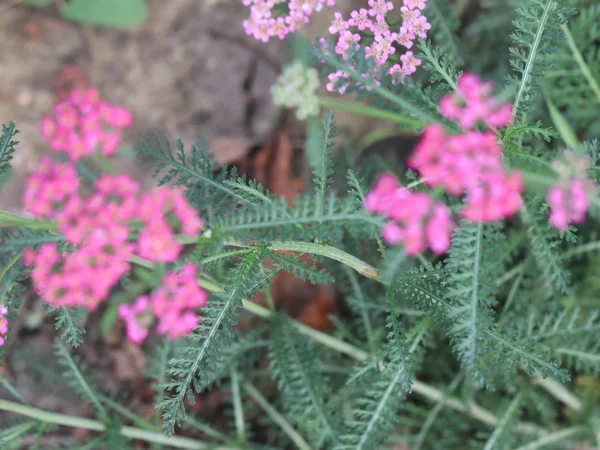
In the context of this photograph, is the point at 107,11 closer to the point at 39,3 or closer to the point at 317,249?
the point at 39,3

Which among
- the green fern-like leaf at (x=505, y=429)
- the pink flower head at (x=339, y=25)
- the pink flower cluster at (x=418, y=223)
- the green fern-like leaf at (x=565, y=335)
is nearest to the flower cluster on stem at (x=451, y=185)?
the pink flower cluster at (x=418, y=223)

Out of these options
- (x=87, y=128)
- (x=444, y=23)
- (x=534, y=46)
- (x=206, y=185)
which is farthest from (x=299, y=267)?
(x=444, y=23)

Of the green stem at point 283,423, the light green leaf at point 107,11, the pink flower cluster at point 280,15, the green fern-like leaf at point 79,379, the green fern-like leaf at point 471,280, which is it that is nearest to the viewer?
the green fern-like leaf at point 471,280

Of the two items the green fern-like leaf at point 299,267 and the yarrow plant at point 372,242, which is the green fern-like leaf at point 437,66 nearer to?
the yarrow plant at point 372,242

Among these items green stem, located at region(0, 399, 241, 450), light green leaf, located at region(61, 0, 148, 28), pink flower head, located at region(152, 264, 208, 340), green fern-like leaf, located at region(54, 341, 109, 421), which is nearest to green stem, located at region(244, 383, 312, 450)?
green stem, located at region(0, 399, 241, 450)

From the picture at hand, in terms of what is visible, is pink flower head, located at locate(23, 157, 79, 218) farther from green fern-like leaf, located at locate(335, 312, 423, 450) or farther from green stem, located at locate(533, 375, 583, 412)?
green stem, located at locate(533, 375, 583, 412)

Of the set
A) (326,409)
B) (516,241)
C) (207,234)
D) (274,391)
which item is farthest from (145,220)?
(274,391)

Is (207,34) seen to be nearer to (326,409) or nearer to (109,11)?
(109,11)
